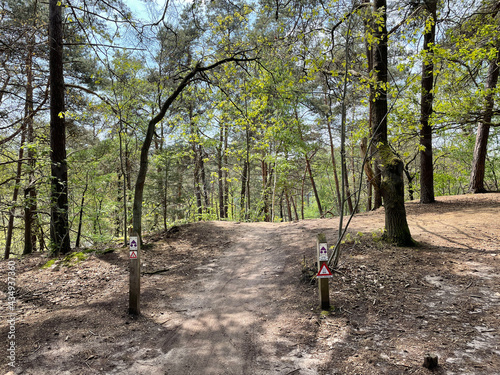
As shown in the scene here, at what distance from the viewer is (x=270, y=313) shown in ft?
13.9

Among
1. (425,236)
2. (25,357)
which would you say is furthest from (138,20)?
(425,236)

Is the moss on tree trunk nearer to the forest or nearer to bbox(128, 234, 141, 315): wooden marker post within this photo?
the forest

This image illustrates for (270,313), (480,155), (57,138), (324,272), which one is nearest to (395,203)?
(324,272)

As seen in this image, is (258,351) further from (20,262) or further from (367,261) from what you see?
(20,262)

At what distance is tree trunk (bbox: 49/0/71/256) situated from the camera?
744 cm

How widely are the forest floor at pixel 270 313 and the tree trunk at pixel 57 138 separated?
2.81 ft

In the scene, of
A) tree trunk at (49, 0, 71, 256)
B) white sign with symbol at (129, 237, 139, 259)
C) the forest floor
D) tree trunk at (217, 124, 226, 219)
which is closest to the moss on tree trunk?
the forest floor

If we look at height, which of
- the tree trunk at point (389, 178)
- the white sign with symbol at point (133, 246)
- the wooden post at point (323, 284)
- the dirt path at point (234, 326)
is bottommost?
the dirt path at point (234, 326)

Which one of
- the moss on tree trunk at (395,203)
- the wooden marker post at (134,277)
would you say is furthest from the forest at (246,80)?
the wooden marker post at (134,277)

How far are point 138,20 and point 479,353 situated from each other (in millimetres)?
8267

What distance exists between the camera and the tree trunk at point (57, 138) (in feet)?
24.4

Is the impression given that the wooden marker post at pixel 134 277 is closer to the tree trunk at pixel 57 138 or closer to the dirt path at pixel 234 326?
the dirt path at pixel 234 326

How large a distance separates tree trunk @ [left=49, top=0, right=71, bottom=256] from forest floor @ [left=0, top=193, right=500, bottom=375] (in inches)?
33.7

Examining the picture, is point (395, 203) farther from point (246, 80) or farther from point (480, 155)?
point (480, 155)
